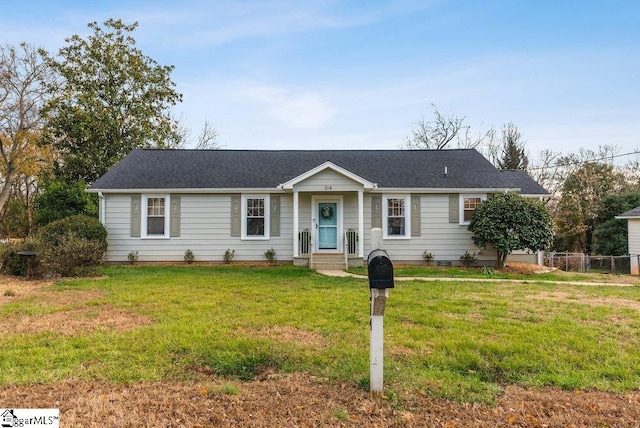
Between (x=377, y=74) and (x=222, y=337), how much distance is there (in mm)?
13824

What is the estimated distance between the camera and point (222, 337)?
464cm

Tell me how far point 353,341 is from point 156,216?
1106 centimetres

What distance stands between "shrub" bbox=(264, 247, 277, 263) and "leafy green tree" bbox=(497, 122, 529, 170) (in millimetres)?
22726

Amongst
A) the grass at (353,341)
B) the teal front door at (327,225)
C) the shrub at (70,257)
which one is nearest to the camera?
the grass at (353,341)

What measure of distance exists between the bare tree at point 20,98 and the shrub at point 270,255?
17008 mm

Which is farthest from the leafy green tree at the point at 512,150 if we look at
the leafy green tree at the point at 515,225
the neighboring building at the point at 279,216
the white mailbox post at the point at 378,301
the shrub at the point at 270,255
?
the white mailbox post at the point at 378,301

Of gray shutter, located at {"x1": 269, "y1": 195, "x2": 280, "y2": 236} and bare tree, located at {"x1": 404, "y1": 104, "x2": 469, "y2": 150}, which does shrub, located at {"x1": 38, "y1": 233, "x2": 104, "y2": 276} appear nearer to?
gray shutter, located at {"x1": 269, "y1": 195, "x2": 280, "y2": 236}

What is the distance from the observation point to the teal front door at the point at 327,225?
45.3 feet

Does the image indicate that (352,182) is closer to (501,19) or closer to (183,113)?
(501,19)

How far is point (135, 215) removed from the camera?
1349 centimetres

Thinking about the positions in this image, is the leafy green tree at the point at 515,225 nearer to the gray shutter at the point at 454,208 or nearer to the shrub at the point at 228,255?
the gray shutter at the point at 454,208

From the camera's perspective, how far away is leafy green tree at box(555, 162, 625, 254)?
25.0m

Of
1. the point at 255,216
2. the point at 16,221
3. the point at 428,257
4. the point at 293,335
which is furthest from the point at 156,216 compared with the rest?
the point at 16,221

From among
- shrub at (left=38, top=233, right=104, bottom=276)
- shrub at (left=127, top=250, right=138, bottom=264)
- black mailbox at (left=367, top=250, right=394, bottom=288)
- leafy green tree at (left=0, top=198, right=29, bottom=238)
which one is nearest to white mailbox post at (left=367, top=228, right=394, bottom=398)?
black mailbox at (left=367, top=250, right=394, bottom=288)
